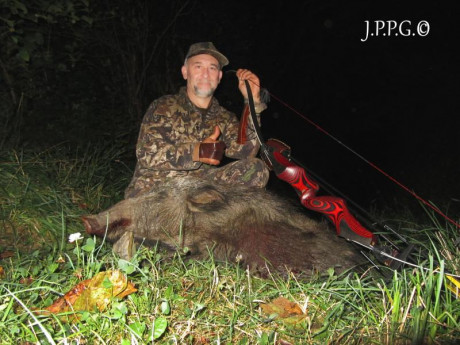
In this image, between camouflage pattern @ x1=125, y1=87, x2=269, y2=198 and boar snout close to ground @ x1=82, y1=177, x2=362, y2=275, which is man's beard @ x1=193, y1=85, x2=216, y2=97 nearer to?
camouflage pattern @ x1=125, y1=87, x2=269, y2=198

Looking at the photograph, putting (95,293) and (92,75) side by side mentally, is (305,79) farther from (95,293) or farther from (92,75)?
(95,293)

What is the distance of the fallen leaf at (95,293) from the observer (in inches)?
65.4

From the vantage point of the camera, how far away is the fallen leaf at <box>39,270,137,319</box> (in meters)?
1.66

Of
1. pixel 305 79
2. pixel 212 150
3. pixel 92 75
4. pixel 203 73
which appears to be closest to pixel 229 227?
pixel 212 150

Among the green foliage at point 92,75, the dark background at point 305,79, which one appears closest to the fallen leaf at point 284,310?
the green foliage at point 92,75

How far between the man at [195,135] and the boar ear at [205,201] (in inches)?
A: 9.4

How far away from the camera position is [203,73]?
3062mm

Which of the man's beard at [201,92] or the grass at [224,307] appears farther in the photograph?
the man's beard at [201,92]

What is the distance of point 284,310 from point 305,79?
21.6ft

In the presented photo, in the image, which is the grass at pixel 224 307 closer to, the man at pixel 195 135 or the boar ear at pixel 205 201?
the boar ear at pixel 205 201

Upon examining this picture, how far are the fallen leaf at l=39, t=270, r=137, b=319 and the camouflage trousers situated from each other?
42.5 inches

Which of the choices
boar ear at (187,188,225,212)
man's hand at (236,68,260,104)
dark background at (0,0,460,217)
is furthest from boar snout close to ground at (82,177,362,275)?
dark background at (0,0,460,217)

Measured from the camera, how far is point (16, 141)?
4.14 meters

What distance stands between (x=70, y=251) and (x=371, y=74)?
5934mm
